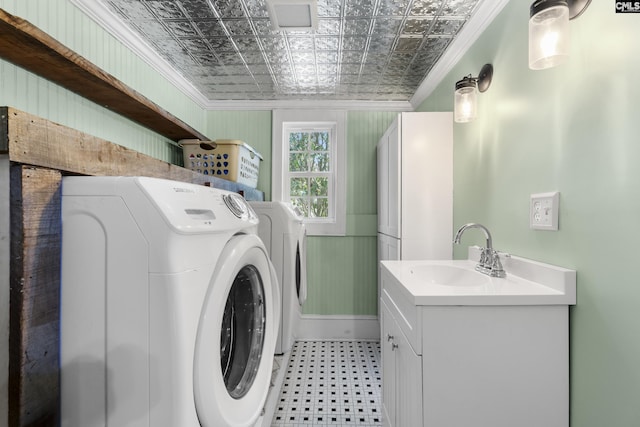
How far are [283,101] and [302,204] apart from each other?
1.01 m

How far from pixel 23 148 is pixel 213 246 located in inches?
18.8

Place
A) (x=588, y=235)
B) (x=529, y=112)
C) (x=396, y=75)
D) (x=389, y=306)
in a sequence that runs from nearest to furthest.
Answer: (x=588, y=235) → (x=529, y=112) → (x=389, y=306) → (x=396, y=75)

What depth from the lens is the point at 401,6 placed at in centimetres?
158

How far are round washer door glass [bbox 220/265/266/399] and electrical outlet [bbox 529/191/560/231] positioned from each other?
1.09 metres

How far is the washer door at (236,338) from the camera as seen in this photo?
0.77 meters

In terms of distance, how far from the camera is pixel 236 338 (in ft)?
4.03

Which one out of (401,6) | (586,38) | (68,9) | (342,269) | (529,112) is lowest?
(342,269)

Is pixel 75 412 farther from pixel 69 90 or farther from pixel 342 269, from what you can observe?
pixel 342 269

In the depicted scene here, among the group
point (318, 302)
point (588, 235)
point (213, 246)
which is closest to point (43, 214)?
point (213, 246)

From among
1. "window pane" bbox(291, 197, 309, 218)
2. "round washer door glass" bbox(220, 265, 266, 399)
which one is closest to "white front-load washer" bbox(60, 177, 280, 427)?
"round washer door glass" bbox(220, 265, 266, 399)

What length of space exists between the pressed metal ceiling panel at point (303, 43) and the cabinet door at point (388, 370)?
1.54 meters

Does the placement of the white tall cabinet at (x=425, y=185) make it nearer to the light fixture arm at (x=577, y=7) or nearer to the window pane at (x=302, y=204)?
the light fixture arm at (x=577, y=7)

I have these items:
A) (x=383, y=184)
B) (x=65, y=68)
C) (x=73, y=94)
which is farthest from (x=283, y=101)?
(x=65, y=68)

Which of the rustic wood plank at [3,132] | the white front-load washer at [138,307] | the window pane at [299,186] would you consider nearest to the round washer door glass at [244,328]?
the white front-load washer at [138,307]
